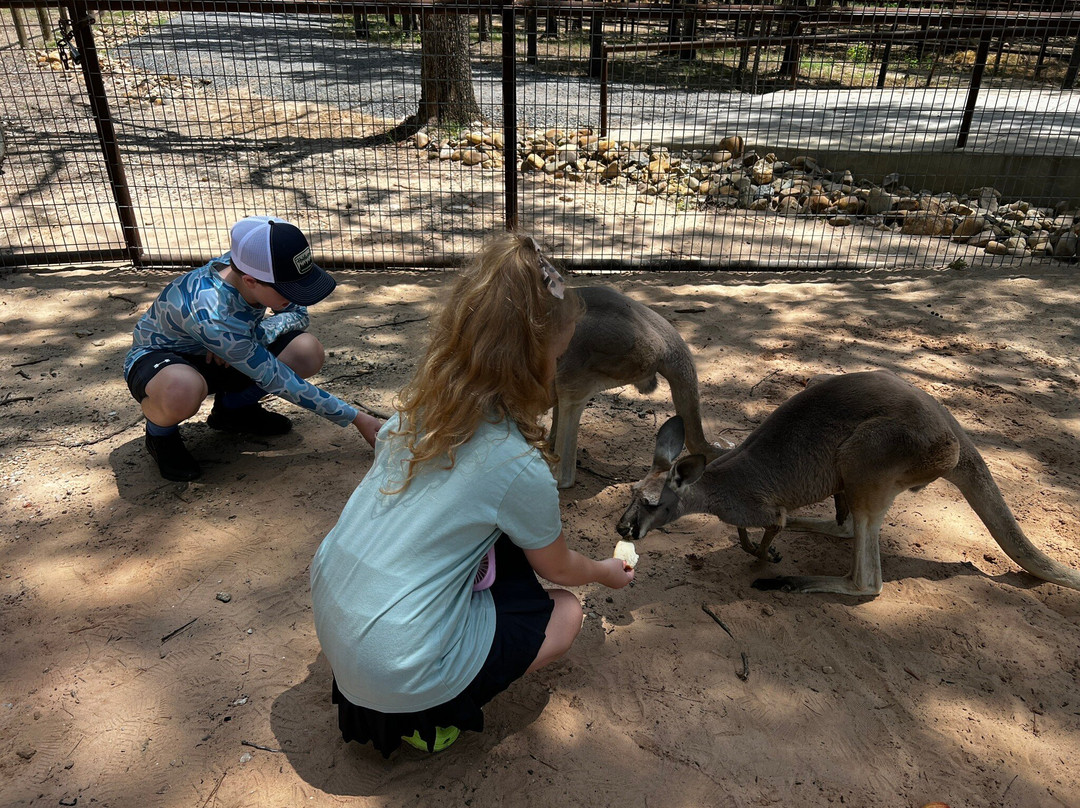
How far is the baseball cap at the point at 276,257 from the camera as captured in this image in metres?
2.47

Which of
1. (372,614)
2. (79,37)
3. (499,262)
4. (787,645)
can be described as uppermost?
(79,37)

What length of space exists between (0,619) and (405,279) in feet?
9.95

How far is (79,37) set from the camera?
4.41 m

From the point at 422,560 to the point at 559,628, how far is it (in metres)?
0.48

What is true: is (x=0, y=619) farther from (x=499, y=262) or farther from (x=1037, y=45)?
(x=1037, y=45)

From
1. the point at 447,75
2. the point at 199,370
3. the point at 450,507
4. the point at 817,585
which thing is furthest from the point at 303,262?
the point at 447,75

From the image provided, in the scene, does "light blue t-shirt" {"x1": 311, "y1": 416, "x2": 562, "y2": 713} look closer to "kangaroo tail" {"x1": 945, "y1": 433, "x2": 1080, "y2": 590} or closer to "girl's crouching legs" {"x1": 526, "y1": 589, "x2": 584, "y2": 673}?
"girl's crouching legs" {"x1": 526, "y1": 589, "x2": 584, "y2": 673}

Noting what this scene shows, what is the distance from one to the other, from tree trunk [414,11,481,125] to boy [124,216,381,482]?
182 inches

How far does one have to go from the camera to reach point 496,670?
177 cm

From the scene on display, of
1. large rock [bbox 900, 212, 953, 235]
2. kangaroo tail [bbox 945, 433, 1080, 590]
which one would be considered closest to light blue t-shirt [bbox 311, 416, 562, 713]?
kangaroo tail [bbox 945, 433, 1080, 590]

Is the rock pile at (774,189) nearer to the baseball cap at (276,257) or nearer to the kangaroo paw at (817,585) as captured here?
the kangaroo paw at (817,585)

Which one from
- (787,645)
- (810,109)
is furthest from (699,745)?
(810,109)

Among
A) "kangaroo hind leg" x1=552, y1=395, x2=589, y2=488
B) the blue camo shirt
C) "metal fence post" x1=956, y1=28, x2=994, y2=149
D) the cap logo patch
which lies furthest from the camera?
"metal fence post" x1=956, y1=28, x2=994, y2=149

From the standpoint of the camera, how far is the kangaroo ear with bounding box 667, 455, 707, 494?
2455 millimetres
